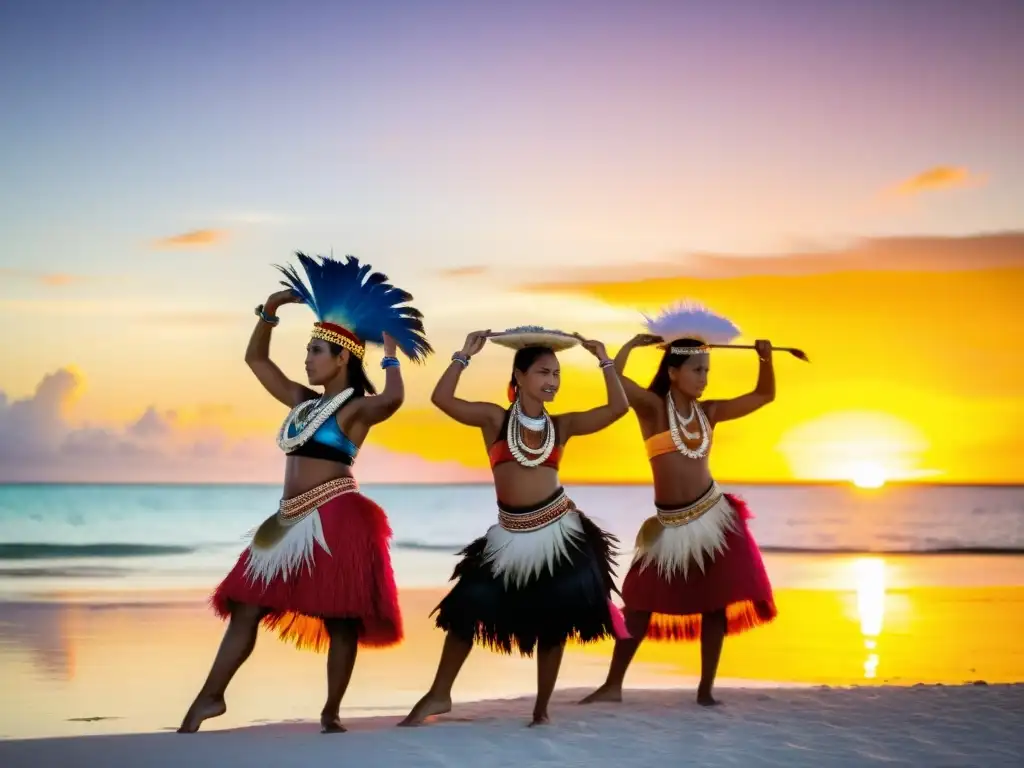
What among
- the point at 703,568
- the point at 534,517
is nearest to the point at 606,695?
the point at 703,568

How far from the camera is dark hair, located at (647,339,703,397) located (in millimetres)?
6957

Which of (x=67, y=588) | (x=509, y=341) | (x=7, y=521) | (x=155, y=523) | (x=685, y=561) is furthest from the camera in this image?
(x=7, y=521)

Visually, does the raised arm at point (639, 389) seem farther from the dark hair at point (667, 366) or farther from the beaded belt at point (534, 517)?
the beaded belt at point (534, 517)

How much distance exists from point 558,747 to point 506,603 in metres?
0.75

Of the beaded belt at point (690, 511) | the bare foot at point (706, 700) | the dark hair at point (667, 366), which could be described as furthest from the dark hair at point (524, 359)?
the bare foot at point (706, 700)

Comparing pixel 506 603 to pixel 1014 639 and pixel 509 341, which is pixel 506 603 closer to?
pixel 509 341

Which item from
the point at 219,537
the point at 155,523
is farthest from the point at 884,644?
the point at 155,523

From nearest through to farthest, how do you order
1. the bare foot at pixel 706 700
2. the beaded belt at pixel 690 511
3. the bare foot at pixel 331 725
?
the bare foot at pixel 331 725 < the bare foot at pixel 706 700 < the beaded belt at pixel 690 511

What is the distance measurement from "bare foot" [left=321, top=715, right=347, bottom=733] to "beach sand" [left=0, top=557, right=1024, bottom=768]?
0.11m

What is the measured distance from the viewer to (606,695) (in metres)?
6.72

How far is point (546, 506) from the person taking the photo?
602 cm

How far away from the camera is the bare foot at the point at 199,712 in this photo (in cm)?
570

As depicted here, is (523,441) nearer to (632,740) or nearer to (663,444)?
(663,444)

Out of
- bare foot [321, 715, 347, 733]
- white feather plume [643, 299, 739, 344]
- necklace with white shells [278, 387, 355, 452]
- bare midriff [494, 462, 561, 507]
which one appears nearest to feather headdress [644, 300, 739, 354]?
white feather plume [643, 299, 739, 344]
